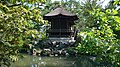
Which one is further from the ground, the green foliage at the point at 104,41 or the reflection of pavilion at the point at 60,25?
the green foliage at the point at 104,41

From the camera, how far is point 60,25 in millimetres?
30906

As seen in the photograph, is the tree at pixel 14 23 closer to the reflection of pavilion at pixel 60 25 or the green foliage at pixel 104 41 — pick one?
the green foliage at pixel 104 41

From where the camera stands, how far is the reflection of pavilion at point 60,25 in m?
29.5

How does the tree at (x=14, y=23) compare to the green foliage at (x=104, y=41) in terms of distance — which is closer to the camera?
the green foliage at (x=104, y=41)

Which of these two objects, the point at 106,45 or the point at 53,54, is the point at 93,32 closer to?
the point at 106,45

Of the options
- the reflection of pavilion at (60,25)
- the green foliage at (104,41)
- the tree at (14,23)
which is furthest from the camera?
the reflection of pavilion at (60,25)

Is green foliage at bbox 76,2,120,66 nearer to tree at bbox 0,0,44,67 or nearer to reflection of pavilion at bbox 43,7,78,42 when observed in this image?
tree at bbox 0,0,44,67

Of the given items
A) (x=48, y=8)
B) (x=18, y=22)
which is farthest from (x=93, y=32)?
(x=48, y=8)

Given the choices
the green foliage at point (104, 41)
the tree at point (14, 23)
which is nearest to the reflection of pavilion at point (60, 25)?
the tree at point (14, 23)

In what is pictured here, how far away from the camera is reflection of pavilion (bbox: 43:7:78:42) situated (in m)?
29.5

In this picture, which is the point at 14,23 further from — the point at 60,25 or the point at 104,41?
the point at 60,25

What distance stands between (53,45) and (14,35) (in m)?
20.8

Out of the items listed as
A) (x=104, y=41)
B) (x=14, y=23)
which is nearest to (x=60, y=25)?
(x=14, y=23)

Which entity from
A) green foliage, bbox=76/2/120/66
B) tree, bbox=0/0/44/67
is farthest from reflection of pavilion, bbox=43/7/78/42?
green foliage, bbox=76/2/120/66
